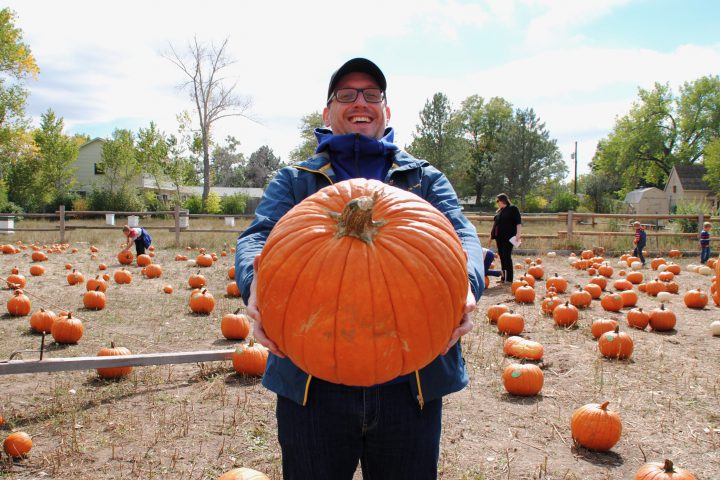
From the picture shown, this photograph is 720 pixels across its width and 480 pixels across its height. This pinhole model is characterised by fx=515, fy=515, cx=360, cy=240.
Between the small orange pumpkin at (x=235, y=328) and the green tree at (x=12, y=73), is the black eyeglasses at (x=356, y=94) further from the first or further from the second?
the green tree at (x=12, y=73)

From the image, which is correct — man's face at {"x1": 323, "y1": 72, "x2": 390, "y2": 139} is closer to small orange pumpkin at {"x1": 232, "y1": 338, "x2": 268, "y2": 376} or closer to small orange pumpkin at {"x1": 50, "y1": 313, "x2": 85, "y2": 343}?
small orange pumpkin at {"x1": 232, "y1": 338, "x2": 268, "y2": 376}

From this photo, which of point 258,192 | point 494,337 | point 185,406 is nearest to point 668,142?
point 258,192

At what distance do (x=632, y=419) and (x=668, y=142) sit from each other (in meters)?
65.3

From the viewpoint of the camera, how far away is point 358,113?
222cm

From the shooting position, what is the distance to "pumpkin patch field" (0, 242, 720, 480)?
3.39 meters

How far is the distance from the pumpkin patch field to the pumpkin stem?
7.53 ft

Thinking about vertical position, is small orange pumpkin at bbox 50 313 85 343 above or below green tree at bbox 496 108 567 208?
below

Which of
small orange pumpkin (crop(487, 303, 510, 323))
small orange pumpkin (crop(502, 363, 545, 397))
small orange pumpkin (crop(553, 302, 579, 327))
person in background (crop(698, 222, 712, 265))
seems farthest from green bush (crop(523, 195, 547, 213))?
small orange pumpkin (crop(502, 363, 545, 397))

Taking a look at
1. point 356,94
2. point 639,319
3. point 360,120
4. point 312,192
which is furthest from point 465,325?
point 639,319

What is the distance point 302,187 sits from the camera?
2115 millimetres

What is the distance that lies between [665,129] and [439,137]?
25.1m

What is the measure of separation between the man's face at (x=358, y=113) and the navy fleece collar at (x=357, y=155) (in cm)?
7

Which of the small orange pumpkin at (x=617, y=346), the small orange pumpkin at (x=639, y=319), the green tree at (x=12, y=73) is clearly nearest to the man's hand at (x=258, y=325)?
the small orange pumpkin at (x=617, y=346)

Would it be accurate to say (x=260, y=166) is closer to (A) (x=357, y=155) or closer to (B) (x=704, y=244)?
(B) (x=704, y=244)
